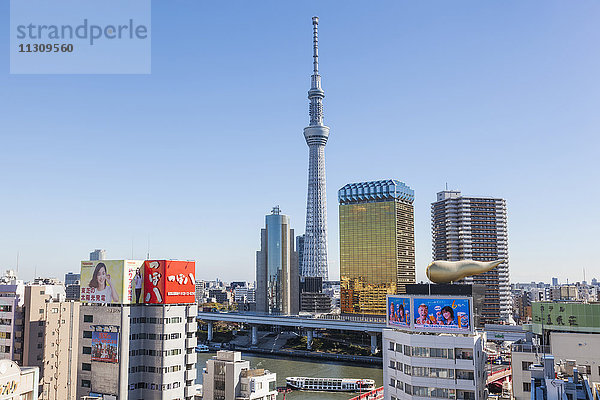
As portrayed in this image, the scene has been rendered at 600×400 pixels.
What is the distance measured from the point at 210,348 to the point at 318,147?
88.5 metres

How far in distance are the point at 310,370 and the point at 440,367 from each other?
5897 cm

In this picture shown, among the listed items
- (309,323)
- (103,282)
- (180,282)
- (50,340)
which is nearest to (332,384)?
(180,282)

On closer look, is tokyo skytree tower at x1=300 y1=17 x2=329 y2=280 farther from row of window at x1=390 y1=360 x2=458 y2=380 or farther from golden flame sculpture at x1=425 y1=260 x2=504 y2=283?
row of window at x1=390 y1=360 x2=458 y2=380

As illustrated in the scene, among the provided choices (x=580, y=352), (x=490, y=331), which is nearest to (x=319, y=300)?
(x=490, y=331)

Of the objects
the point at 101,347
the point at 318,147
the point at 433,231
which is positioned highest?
the point at 318,147

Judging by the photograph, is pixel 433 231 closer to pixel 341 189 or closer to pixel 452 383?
pixel 341 189

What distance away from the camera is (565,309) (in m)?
54.9

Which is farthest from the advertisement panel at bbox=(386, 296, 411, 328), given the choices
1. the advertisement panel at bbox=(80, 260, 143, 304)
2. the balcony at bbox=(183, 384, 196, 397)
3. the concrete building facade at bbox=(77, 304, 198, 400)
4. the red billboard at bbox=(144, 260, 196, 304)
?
the advertisement panel at bbox=(80, 260, 143, 304)

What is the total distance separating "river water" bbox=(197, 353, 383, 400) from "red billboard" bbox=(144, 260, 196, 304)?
26281mm

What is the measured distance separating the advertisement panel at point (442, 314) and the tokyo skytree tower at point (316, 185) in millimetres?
147784

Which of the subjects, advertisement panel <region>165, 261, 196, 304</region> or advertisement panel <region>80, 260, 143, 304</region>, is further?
advertisement panel <region>165, 261, 196, 304</region>

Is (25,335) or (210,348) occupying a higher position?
(25,335)

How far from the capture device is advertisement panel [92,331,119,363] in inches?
1810

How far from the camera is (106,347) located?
4647cm
